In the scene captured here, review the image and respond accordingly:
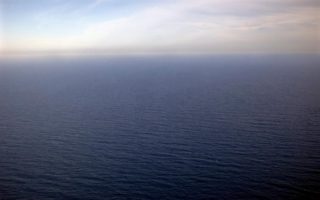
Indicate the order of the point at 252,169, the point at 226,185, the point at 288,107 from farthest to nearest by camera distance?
the point at 288,107
the point at 252,169
the point at 226,185

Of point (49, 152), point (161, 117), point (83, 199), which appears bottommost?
point (83, 199)

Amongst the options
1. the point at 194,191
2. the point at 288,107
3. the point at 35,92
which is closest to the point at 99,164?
the point at 194,191

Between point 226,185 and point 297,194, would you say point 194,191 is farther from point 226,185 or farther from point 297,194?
point 297,194

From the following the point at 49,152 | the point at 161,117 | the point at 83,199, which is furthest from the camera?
the point at 161,117

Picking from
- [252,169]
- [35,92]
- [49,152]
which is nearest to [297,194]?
[252,169]

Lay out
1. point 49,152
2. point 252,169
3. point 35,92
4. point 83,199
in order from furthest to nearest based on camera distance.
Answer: point 35,92 → point 49,152 → point 252,169 → point 83,199

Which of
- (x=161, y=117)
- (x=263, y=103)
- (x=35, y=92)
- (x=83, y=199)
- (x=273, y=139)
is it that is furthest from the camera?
(x=35, y=92)

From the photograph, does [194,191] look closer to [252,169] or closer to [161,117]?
[252,169]

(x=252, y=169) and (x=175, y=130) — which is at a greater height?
(x=175, y=130)

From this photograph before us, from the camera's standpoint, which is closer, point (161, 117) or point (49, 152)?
point (49, 152)
